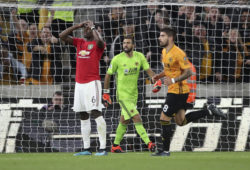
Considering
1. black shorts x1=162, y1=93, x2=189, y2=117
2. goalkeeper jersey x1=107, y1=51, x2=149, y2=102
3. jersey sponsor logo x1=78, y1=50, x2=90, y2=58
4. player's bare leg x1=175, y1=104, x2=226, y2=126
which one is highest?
jersey sponsor logo x1=78, y1=50, x2=90, y2=58

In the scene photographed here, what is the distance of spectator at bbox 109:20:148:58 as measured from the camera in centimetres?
1140

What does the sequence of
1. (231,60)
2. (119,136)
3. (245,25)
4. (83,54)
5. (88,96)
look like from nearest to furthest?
(88,96) → (83,54) → (119,136) → (231,60) → (245,25)

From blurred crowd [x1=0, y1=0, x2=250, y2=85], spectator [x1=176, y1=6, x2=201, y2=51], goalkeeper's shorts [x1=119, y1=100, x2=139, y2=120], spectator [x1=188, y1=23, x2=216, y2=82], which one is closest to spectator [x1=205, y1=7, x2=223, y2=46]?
blurred crowd [x1=0, y1=0, x2=250, y2=85]

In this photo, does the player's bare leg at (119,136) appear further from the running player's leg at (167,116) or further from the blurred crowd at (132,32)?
the blurred crowd at (132,32)

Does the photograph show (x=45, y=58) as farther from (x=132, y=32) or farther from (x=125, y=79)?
(x=125, y=79)

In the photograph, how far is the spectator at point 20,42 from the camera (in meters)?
12.0

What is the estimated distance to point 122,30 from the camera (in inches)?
463

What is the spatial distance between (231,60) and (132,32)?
2065 mm

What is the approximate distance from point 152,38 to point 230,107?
6.68ft

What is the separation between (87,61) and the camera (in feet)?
31.3

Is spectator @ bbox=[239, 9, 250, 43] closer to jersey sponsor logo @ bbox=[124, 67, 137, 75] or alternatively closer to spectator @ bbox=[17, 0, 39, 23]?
jersey sponsor logo @ bbox=[124, 67, 137, 75]

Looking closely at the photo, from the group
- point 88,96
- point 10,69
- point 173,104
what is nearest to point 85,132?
point 88,96

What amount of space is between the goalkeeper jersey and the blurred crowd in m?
1.38

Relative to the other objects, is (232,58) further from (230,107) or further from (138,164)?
(138,164)
